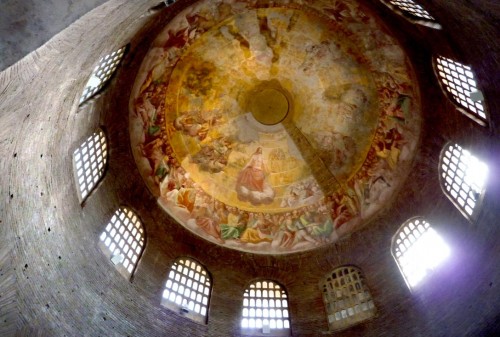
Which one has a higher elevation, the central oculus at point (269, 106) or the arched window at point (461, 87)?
the central oculus at point (269, 106)

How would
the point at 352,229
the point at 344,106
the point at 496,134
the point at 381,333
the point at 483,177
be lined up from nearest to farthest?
the point at 496,134 < the point at 483,177 < the point at 381,333 < the point at 352,229 < the point at 344,106

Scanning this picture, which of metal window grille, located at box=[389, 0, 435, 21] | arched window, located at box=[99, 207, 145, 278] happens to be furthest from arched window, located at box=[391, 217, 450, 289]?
arched window, located at box=[99, 207, 145, 278]

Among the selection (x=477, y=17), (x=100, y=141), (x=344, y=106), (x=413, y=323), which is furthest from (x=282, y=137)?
(x=477, y=17)

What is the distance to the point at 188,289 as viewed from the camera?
48.9 ft

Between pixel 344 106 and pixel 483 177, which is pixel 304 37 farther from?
pixel 483 177

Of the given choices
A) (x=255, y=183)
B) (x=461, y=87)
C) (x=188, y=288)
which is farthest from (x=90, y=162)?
(x=461, y=87)

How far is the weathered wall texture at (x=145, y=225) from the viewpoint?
9414mm

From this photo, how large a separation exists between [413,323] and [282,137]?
28.6 feet

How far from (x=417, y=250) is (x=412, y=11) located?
23.8 feet

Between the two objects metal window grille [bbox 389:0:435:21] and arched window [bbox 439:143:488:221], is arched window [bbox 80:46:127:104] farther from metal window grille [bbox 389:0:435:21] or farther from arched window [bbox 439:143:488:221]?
arched window [bbox 439:143:488:221]

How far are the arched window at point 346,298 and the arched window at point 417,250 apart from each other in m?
1.45

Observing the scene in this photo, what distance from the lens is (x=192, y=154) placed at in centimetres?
1797

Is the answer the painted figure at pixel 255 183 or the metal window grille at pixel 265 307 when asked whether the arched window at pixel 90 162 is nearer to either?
the painted figure at pixel 255 183

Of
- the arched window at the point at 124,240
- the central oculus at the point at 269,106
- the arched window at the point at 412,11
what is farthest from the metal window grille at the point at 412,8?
the arched window at the point at 124,240
